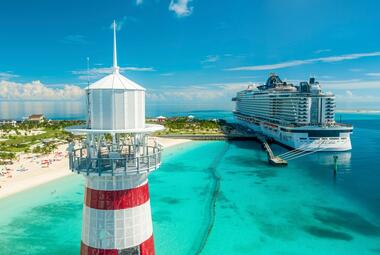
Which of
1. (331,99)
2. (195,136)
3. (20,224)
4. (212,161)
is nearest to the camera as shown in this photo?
(20,224)

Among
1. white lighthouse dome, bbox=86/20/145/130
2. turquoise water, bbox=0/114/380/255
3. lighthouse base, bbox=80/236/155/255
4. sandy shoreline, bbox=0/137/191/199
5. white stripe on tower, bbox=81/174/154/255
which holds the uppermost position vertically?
white lighthouse dome, bbox=86/20/145/130

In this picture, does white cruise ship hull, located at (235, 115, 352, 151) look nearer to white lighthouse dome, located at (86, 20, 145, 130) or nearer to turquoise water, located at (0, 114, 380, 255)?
turquoise water, located at (0, 114, 380, 255)

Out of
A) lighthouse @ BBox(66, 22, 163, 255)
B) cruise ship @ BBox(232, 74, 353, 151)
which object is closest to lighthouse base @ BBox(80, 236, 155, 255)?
lighthouse @ BBox(66, 22, 163, 255)

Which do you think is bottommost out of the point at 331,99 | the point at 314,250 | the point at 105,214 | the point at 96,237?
the point at 314,250

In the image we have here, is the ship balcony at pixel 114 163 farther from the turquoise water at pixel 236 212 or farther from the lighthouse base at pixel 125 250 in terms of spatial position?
the turquoise water at pixel 236 212

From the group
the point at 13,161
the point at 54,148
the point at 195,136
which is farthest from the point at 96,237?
the point at 195,136

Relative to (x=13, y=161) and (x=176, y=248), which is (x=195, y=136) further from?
(x=176, y=248)

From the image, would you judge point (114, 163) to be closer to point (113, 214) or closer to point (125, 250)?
point (113, 214)
